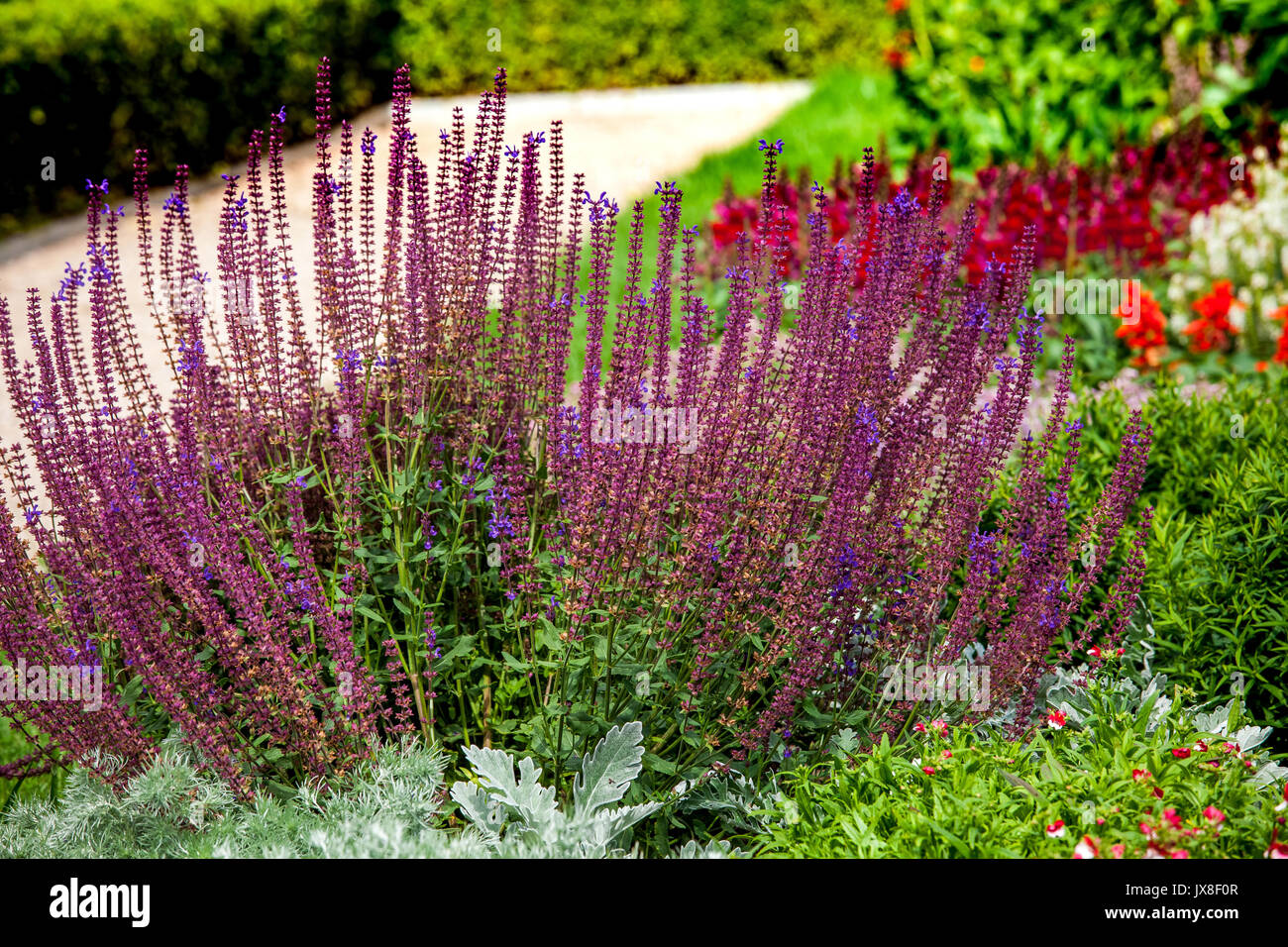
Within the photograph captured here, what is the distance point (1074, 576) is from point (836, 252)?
1.39m

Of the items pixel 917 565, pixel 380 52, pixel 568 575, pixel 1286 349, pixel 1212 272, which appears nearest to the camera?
pixel 568 575

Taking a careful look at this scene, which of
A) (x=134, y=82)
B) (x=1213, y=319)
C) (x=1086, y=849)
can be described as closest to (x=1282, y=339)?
(x=1213, y=319)

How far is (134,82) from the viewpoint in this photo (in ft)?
33.9

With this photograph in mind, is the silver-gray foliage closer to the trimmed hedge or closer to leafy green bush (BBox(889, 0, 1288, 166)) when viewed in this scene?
the trimmed hedge

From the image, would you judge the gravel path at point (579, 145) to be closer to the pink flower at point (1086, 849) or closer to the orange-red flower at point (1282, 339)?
the orange-red flower at point (1282, 339)

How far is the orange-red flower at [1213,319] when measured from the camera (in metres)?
6.20

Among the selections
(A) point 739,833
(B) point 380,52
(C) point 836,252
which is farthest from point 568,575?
(B) point 380,52

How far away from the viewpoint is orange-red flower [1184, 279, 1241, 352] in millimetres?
6199

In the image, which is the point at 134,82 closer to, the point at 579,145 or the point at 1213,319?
the point at 579,145

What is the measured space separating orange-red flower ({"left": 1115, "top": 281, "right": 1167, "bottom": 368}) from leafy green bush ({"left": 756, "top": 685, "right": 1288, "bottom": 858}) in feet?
12.0

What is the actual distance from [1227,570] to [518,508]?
76.0 inches

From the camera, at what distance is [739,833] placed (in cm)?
306

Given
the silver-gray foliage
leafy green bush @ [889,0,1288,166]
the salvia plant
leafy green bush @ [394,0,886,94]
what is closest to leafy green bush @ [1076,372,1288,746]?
the salvia plant
